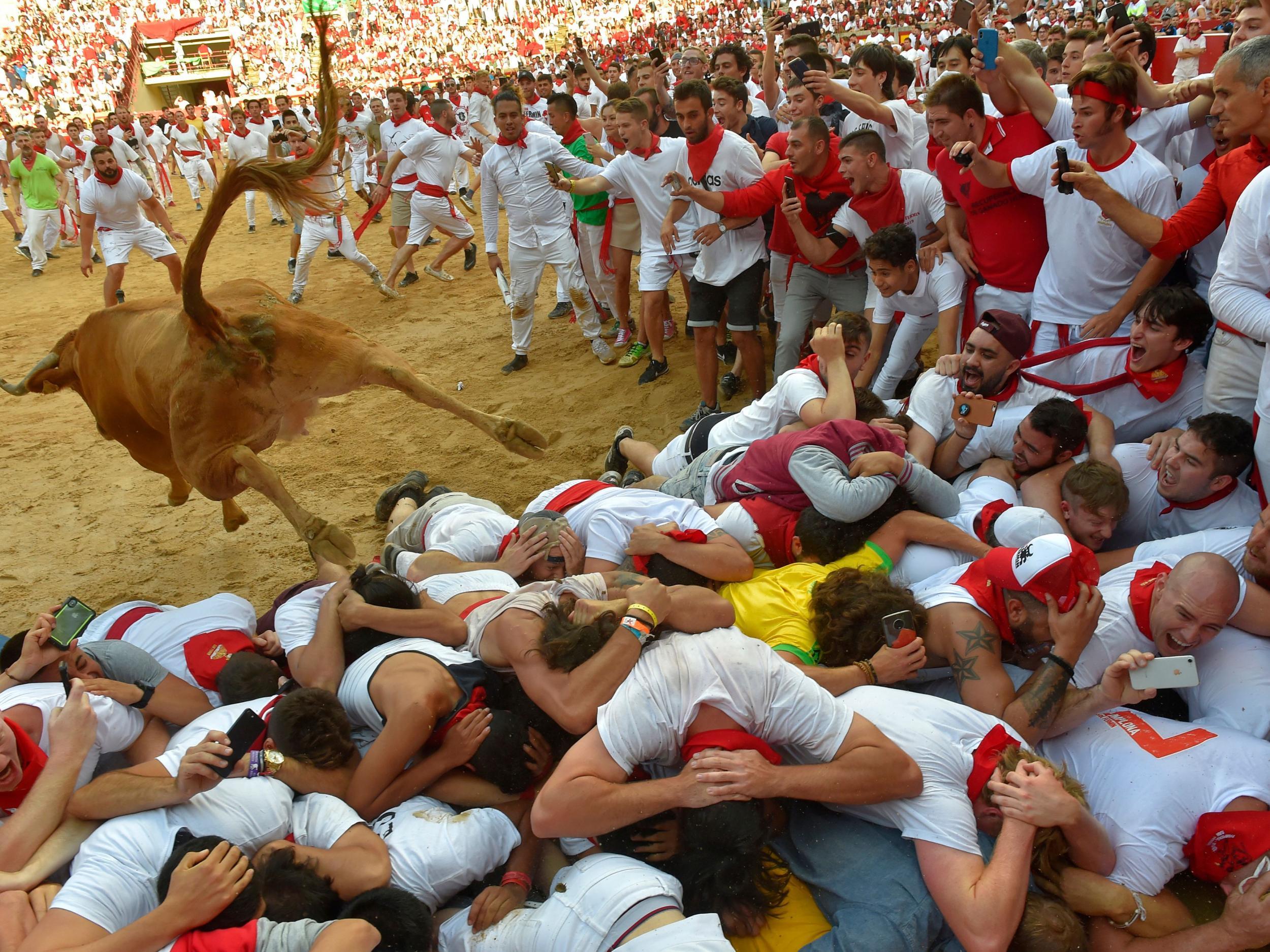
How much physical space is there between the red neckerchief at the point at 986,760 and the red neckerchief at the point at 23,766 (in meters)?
2.71

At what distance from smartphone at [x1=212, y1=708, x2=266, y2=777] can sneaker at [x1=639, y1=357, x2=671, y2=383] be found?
15.7 ft

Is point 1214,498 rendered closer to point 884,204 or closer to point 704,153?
point 884,204

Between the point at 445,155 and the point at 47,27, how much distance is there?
36.2 meters

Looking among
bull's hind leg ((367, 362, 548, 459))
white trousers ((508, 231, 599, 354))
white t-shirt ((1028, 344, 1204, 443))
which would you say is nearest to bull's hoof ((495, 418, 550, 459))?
bull's hind leg ((367, 362, 548, 459))

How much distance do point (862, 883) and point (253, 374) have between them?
340 cm

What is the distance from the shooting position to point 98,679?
3.11 meters

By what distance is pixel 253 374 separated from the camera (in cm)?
430

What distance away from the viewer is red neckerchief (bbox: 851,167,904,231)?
5.25 m

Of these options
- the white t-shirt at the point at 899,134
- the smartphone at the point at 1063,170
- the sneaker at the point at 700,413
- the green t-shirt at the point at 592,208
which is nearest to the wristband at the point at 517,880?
the smartphone at the point at 1063,170

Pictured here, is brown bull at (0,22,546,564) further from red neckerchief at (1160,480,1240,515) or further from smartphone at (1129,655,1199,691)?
red neckerchief at (1160,480,1240,515)

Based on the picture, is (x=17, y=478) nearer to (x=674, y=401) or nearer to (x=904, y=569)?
(x=674, y=401)

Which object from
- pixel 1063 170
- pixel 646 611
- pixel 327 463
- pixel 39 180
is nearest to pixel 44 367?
pixel 327 463

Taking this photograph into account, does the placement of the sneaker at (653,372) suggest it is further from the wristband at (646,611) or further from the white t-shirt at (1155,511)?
the wristband at (646,611)

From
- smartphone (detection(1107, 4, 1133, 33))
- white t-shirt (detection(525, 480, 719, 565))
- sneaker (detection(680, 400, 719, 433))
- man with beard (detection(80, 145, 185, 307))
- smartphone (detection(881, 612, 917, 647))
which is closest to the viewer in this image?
smartphone (detection(881, 612, 917, 647))
